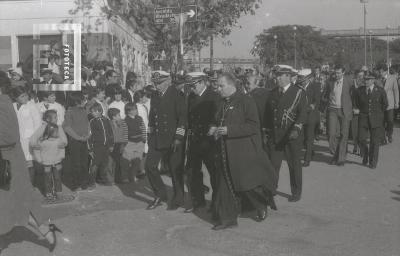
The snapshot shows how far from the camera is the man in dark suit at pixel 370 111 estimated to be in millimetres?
12516

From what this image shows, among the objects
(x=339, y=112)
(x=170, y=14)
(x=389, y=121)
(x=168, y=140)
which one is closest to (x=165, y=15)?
(x=170, y=14)

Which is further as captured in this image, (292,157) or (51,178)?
(51,178)

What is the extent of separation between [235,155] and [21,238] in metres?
2.51

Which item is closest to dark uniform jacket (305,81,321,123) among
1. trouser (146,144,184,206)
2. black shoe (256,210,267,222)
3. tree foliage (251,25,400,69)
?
trouser (146,144,184,206)

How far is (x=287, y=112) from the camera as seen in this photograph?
8898mm

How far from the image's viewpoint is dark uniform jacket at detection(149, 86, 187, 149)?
27.8 ft

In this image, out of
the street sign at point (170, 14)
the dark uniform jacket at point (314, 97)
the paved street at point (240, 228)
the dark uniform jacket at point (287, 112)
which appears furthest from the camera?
the street sign at point (170, 14)

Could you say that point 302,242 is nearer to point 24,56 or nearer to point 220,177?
point 220,177

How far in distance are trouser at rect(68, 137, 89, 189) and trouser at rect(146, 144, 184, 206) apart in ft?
6.98

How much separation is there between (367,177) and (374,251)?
15.9 feet

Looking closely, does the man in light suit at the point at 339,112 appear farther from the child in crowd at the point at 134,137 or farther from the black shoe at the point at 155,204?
the black shoe at the point at 155,204

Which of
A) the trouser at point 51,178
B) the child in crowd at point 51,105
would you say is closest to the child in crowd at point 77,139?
the child in crowd at point 51,105

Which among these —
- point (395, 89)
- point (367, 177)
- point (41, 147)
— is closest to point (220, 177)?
point (41, 147)

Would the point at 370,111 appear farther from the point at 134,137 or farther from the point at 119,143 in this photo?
the point at 119,143
